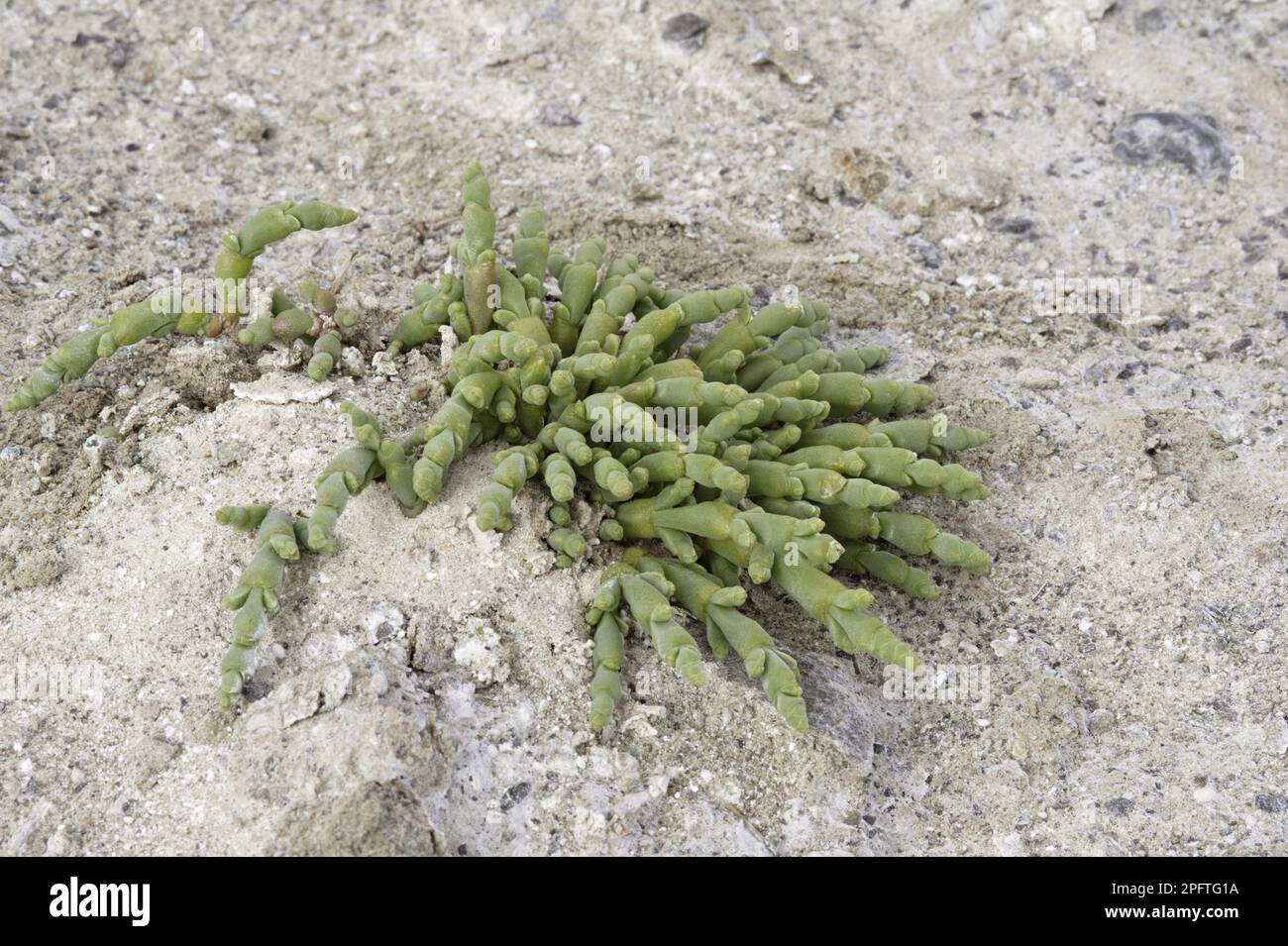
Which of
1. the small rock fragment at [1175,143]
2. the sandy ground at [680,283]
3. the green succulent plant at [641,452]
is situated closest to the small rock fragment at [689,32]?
the sandy ground at [680,283]

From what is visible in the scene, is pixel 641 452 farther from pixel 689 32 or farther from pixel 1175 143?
pixel 1175 143

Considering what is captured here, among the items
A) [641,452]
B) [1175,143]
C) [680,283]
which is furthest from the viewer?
[1175,143]

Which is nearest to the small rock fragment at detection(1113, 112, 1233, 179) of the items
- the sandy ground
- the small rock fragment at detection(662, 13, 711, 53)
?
the sandy ground

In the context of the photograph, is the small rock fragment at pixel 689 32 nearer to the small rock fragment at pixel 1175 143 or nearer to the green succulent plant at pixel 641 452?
the small rock fragment at pixel 1175 143

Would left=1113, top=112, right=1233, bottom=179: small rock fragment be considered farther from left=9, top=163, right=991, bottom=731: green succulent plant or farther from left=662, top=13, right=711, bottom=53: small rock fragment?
left=9, top=163, right=991, bottom=731: green succulent plant

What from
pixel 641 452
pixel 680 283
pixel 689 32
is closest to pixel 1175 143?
pixel 689 32

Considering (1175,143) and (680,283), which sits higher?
(1175,143)

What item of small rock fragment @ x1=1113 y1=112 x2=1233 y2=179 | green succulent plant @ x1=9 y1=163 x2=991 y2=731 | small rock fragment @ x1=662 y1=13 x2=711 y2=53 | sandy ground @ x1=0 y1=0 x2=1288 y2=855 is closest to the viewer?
sandy ground @ x1=0 y1=0 x2=1288 y2=855

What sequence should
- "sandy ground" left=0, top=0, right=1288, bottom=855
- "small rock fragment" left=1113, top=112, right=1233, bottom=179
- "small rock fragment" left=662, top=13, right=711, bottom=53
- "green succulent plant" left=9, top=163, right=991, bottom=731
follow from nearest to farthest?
"sandy ground" left=0, top=0, right=1288, bottom=855 < "green succulent plant" left=9, top=163, right=991, bottom=731 < "small rock fragment" left=1113, top=112, right=1233, bottom=179 < "small rock fragment" left=662, top=13, right=711, bottom=53
